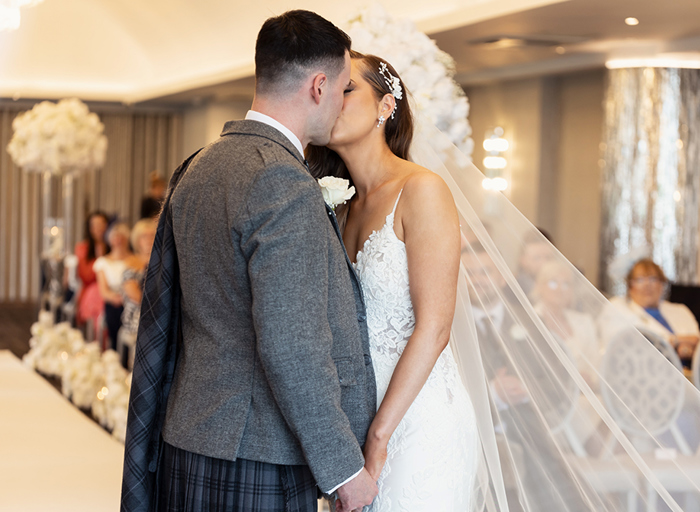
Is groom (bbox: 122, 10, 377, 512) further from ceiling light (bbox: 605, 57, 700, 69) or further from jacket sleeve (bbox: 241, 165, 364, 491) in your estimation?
ceiling light (bbox: 605, 57, 700, 69)

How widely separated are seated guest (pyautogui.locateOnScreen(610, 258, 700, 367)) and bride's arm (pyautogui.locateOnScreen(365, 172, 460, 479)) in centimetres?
346

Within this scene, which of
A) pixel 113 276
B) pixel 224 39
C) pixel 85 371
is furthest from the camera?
pixel 224 39

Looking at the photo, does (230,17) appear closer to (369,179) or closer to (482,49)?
(482,49)

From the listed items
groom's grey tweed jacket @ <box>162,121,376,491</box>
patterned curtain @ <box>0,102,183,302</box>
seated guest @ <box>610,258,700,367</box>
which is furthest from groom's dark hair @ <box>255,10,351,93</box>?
patterned curtain @ <box>0,102,183,302</box>

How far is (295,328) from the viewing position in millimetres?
1512

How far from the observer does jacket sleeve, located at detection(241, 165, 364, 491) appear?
1.50 m

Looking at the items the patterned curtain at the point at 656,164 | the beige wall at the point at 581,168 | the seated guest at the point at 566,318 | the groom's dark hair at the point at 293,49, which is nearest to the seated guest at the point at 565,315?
the seated guest at the point at 566,318

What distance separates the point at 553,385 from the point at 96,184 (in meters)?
11.4

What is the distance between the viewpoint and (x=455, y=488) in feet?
6.53

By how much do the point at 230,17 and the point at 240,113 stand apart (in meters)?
2.74

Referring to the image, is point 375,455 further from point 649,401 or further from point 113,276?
point 113,276

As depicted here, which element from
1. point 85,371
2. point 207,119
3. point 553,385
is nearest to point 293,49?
point 553,385

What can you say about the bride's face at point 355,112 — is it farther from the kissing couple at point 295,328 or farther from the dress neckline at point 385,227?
the dress neckline at point 385,227

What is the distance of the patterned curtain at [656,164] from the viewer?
689cm
